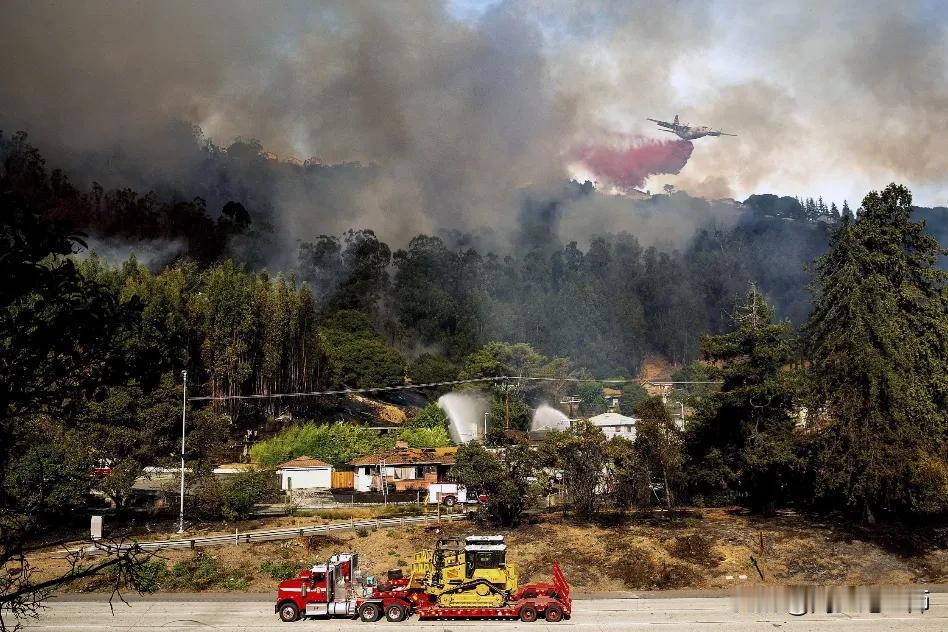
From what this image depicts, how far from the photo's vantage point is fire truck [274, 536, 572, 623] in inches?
1139

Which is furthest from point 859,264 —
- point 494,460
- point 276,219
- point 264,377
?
point 276,219

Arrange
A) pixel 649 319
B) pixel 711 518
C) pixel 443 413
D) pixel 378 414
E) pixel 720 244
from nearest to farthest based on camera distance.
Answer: pixel 711 518 → pixel 443 413 → pixel 378 414 → pixel 649 319 → pixel 720 244

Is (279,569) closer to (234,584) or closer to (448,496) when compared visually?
(234,584)

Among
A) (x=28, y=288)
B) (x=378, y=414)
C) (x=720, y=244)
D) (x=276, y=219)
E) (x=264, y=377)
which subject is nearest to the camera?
(x=28, y=288)

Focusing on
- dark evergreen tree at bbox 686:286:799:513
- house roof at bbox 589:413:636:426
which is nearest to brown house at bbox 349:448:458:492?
dark evergreen tree at bbox 686:286:799:513

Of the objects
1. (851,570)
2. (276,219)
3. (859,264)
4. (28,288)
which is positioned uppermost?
(276,219)

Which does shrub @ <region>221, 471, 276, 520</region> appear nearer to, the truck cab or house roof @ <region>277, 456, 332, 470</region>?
house roof @ <region>277, 456, 332, 470</region>

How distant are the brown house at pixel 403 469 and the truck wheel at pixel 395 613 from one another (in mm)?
28022

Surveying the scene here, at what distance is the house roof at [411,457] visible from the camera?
58.6 meters

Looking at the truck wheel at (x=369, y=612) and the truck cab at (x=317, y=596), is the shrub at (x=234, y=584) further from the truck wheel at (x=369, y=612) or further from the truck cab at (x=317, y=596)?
the truck wheel at (x=369, y=612)

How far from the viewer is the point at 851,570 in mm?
36438

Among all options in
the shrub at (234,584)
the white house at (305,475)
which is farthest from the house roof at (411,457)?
the shrub at (234,584)

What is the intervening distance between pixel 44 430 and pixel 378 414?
Answer: 4958 centimetres

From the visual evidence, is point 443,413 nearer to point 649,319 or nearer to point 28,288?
point 28,288
